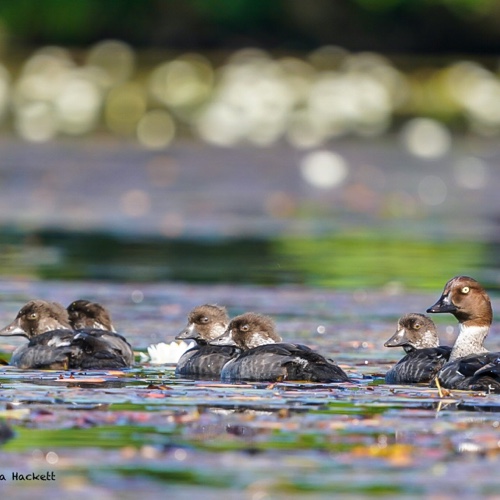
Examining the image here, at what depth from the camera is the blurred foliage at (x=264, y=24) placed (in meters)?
35.6

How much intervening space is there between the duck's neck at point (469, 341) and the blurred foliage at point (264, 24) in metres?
26.0

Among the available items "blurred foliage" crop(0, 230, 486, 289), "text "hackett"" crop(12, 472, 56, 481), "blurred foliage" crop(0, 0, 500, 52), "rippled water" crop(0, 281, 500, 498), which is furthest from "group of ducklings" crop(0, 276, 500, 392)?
"blurred foliage" crop(0, 0, 500, 52)

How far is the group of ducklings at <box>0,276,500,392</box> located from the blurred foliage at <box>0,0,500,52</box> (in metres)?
25.2

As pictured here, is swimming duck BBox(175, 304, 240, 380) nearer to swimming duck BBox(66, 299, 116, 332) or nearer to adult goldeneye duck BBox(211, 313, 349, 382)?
adult goldeneye duck BBox(211, 313, 349, 382)

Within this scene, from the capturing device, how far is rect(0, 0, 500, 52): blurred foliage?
1403 inches

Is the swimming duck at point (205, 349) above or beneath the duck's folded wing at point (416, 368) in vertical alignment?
above

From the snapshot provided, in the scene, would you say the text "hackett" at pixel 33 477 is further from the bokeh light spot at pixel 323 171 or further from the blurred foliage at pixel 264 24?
the blurred foliage at pixel 264 24

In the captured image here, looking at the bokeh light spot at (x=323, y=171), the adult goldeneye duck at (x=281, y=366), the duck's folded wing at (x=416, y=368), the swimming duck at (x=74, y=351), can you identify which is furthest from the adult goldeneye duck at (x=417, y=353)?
the bokeh light spot at (x=323, y=171)

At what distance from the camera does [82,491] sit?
6242 mm

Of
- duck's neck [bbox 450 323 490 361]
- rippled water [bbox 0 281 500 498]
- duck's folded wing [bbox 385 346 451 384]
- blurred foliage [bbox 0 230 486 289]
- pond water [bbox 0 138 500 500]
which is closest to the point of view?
rippled water [bbox 0 281 500 498]

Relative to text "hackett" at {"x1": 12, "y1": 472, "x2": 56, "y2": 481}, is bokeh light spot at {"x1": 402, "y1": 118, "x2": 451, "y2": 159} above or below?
above

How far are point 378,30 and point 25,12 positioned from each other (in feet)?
23.8

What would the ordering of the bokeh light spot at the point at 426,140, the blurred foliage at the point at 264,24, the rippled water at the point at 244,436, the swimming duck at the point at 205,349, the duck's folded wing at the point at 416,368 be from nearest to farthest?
the rippled water at the point at 244,436 → the duck's folded wing at the point at 416,368 → the swimming duck at the point at 205,349 → the bokeh light spot at the point at 426,140 → the blurred foliage at the point at 264,24

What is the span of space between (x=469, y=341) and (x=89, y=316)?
2542 millimetres
